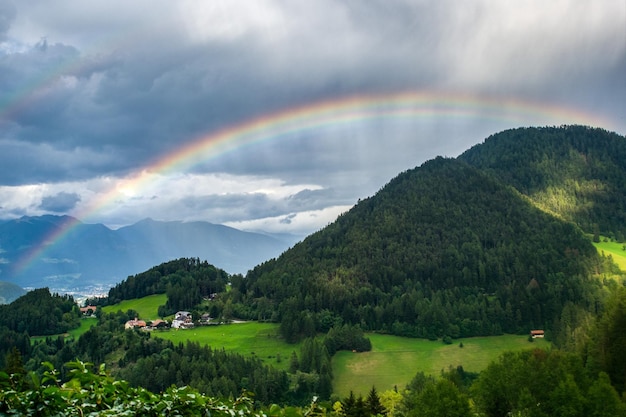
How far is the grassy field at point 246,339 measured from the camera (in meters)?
132

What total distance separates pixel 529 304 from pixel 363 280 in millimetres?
66067

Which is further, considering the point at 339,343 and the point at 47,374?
the point at 339,343

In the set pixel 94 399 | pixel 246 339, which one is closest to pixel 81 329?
pixel 246 339

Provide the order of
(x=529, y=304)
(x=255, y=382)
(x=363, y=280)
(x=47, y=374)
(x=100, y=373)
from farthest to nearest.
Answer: (x=363, y=280)
(x=529, y=304)
(x=255, y=382)
(x=100, y=373)
(x=47, y=374)

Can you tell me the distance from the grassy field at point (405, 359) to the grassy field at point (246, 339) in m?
16.0

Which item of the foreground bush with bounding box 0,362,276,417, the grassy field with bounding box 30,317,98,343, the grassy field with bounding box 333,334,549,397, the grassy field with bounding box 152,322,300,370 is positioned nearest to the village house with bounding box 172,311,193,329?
the grassy field with bounding box 152,322,300,370

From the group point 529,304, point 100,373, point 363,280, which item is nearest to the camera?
point 100,373

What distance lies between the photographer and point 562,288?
533 ft

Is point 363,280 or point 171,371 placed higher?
point 363,280

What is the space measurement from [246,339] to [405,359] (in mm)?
48699

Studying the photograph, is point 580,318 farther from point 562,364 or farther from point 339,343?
point 562,364

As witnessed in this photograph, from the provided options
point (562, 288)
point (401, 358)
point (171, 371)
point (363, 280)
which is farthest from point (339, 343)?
point (562, 288)

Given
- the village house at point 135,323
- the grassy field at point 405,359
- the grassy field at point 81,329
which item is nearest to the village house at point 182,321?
the village house at point 135,323

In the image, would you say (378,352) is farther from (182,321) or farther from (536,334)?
(182,321)
